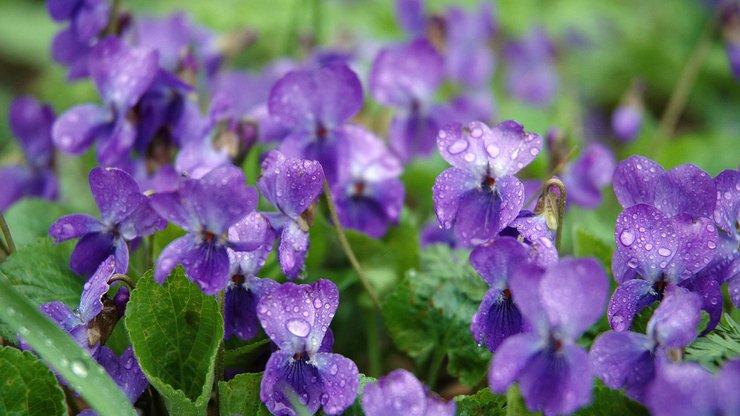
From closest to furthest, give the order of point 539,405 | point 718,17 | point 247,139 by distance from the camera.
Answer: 1. point 539,405
2. point 247,139
3. point 718,17

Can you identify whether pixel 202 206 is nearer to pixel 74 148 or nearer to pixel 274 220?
pixel 274 220

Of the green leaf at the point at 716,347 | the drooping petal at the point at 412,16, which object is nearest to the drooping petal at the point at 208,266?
the green leaf at the point at 716,347

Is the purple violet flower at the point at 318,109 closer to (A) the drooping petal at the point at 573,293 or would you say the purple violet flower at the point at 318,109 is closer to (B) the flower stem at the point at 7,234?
(B) the flower stem at the point at 7,234

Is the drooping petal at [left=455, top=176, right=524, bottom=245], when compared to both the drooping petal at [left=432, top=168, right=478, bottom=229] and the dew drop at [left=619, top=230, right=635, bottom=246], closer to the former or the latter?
the drooping petal at [left=432, top=168, right=478, bottom=229]

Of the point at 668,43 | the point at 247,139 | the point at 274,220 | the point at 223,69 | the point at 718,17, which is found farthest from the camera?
the point at 668,43

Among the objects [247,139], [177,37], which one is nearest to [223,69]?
[177,37]

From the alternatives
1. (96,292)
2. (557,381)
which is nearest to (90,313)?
(96,292)

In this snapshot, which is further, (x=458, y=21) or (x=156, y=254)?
(x=458, y=21)

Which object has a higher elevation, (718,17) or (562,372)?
(562,372)
